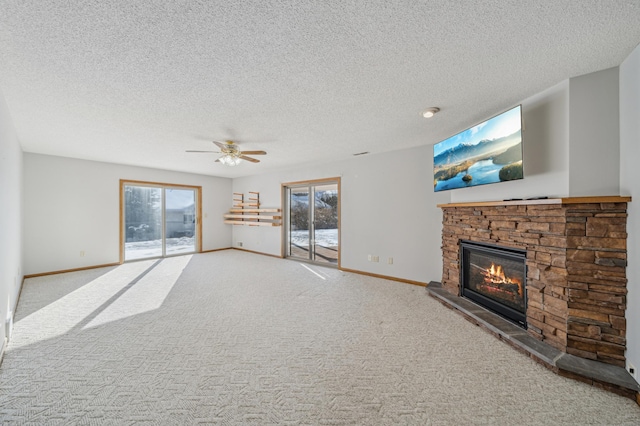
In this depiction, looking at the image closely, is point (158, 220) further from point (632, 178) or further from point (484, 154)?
point (632, 178)

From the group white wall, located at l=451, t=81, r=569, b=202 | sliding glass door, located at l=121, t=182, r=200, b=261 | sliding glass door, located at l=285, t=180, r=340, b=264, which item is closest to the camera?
white wall, located at l=451, t=81, r=569, b=202

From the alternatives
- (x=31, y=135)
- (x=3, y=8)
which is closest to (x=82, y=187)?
(x=31, y=135)

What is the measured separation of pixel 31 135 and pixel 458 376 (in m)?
5.89

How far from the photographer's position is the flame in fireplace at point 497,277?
257 cm

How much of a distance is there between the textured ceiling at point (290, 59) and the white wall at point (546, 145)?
0.15m

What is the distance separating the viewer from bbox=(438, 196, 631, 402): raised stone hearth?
1.85 meters

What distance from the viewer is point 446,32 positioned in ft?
4.93

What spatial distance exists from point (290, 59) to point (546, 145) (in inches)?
95.5

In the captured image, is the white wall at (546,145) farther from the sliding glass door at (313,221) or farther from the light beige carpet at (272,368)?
the sliding glass door at (313,221)

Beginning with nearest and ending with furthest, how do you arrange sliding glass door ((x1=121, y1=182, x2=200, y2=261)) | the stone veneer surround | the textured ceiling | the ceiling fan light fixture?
the textured ceiling < the stone veneer surround < the ceiling fan light fixture < sliding glass door ((x1=121, y1=182, x2=200, y2=261))

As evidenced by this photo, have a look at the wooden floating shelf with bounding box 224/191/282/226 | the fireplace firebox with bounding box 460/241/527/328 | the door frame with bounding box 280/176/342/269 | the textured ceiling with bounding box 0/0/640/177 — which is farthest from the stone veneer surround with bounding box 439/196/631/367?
the wooden floating shelf with bounding box 224/191/282/226

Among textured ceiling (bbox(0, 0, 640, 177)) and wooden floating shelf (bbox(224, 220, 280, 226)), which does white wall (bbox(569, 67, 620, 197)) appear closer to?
textured ceiling (bbox(0, 0, 640, 177))

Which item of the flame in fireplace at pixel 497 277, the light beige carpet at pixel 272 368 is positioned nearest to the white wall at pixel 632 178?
the light beige carpet at pixel 272 368

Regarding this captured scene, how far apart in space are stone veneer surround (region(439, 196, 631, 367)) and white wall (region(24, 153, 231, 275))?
285 inches
